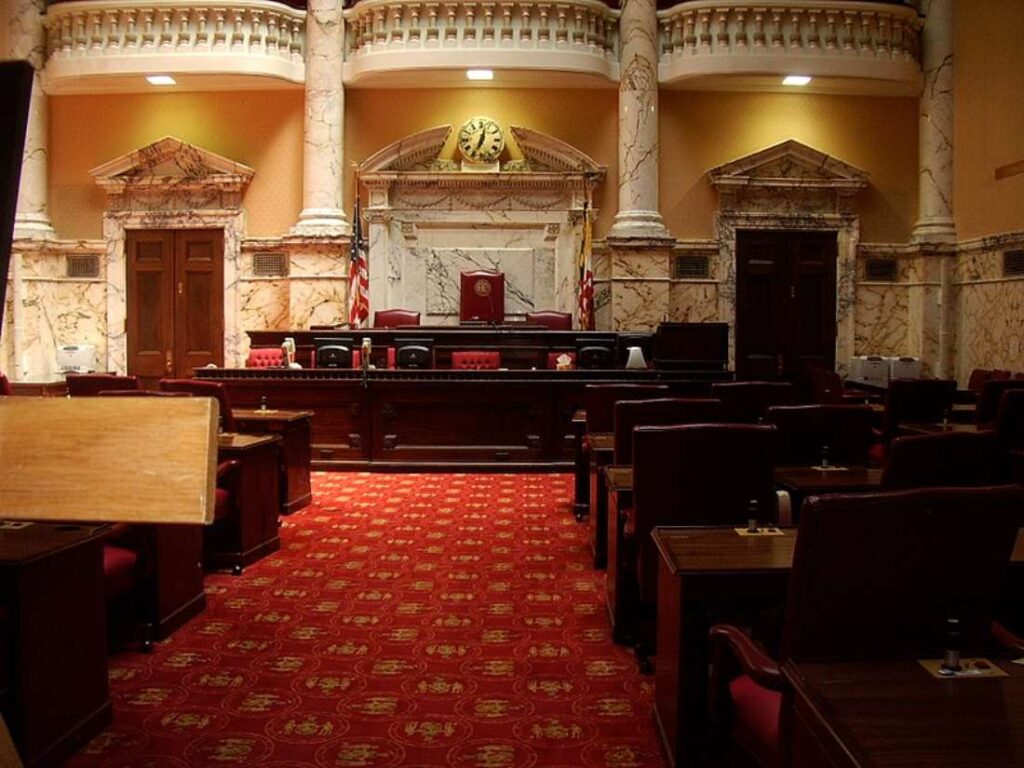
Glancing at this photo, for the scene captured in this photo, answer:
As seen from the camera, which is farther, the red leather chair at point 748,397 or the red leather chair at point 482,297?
the red leather chair at point 482,297

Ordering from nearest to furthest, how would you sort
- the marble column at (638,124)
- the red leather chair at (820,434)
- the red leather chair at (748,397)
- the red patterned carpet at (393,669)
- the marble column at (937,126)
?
the red patterned carpet at (393,669)
the red leather chair at (820,434)
the red leather chair at (748,397)
the marble column at (638,124)
the marble column at (937,126)

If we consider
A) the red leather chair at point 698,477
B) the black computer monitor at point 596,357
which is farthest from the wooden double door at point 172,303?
the red leather chair at point 698,477

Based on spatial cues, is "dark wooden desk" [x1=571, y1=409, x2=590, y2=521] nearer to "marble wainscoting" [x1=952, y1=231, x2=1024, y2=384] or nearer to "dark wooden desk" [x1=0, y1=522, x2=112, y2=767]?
"dark wooden desk" [x1=0, y1=522, x2=112, y2=767]

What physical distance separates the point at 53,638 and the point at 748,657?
208 centimetres

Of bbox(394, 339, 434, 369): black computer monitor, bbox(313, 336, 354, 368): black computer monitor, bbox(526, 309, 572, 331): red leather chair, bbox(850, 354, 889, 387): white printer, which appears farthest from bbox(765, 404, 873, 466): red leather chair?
bbox(850, 354, 889, 387): white printer

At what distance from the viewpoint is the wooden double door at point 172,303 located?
11867mm

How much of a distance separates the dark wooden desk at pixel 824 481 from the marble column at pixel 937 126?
8.62 metres

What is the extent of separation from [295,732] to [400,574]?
1.89 meters

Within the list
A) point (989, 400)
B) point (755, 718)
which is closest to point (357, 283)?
point (989, 400)

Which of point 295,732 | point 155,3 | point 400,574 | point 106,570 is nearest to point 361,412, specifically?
point 400,574

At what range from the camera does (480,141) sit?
11484 mm

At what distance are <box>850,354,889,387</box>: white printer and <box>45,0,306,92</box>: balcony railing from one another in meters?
7.94

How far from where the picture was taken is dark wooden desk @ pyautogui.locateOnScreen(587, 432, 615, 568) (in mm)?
4766

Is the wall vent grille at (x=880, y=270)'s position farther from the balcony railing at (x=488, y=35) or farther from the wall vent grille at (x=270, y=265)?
the wall vent grille at (x=270, y=265)
